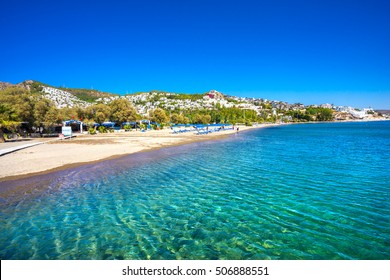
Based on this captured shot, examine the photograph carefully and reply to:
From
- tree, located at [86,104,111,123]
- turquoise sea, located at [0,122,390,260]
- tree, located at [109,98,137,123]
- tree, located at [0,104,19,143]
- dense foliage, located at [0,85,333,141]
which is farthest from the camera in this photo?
tree, located at [109,98,137,123]

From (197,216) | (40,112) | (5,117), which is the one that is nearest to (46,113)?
(40,112)

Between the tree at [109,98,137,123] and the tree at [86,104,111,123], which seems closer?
the tree at [86,104,111,123]

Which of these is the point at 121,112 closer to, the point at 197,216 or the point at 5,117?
the point at 5,117

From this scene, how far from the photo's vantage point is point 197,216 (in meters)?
9.45

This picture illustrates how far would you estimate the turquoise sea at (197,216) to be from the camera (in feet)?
23.1

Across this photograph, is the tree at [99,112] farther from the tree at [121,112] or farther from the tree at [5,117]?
the tree at [5,117]

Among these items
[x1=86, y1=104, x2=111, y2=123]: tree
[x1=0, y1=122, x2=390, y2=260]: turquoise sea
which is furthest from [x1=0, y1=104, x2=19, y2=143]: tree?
[x1=86, y1=104, x2=111, y2=123]: tree

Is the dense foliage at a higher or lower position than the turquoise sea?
higher

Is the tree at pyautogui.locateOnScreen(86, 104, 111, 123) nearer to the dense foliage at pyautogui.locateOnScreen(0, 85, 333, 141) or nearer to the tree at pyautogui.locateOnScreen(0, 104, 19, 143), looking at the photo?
the dense foliage at pyautogui.locateOnScreen(0, 85, 333, 141)

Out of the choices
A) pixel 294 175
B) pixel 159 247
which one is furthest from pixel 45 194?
pixel 294 175

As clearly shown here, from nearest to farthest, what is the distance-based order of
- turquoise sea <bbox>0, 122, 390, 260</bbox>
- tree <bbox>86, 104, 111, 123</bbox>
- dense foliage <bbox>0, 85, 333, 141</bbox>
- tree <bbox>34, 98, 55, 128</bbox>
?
turquoise sea <bbox>0, 122, 390, 260</bbox>
dense foliage <bbox>0, 85, 333, 141</bbox>
tree <bbox>34, 98, 55, 128</bbox>
tree <bbox>86, 104, 111, 123</bbox>

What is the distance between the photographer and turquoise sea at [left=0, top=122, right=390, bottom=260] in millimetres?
7035

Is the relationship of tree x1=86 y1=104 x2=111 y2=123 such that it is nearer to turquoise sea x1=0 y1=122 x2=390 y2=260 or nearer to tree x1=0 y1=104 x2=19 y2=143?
tree x1=0 y1=104 x2=19 y2=143
